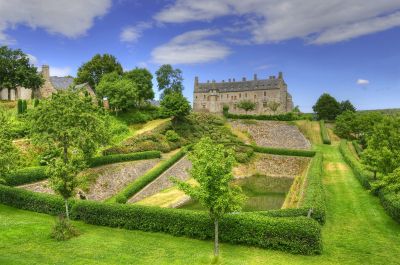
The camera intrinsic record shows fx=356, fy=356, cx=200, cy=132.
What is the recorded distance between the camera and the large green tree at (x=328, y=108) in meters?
86.3

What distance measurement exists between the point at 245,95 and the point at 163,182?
2423 inches

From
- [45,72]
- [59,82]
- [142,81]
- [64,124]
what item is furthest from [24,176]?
[142,81]

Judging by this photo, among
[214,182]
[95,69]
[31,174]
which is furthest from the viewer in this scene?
[95,69]

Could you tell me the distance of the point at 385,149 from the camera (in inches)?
1077

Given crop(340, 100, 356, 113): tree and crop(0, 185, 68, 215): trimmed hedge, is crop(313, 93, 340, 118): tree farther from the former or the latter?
crop(0, 185, 68, 215): trimmed hedge

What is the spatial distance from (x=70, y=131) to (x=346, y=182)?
28.0 meters

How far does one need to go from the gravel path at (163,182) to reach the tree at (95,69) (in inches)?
1282

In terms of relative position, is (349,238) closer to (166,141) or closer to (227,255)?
(227,255)

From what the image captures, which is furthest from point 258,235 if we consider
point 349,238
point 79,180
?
point 79,180

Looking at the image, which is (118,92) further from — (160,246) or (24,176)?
(160,246)

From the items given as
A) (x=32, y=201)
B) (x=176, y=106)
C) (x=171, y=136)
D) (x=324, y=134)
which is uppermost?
(x=176, y=106)

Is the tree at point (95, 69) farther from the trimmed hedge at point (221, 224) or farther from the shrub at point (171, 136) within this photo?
the trimmed hedge at point (221, 224)

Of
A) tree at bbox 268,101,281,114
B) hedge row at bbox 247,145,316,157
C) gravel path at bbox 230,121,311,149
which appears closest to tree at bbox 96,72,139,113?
hedge row at bbox 247,145,316,157

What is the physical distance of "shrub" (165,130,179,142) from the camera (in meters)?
54.3
